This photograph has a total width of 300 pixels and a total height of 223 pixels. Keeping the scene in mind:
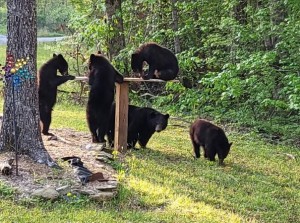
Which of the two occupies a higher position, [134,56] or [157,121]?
[134,56]

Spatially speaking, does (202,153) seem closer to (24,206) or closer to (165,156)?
(165,156)

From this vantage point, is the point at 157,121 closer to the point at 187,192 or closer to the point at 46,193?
the point at 187,192

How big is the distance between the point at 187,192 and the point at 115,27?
10.1 metres

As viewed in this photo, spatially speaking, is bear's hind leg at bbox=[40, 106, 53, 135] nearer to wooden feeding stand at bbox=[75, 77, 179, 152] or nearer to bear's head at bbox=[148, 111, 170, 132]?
wooden feeding stand at bbox=[75, 77, 179, 152]

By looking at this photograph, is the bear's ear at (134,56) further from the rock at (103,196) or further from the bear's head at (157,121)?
the rock at (103,196)

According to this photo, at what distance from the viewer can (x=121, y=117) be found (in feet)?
31.4

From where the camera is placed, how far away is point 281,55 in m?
13.2

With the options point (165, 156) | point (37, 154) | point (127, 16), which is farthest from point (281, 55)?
point (37, 154)

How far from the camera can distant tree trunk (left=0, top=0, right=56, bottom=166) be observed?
711 centimetres

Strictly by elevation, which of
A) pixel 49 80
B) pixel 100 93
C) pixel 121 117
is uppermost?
pixel 49 80

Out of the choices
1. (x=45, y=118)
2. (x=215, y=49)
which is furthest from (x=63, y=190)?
(x=215, y=49)

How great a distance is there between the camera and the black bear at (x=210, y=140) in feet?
32.3

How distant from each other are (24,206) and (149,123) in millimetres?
4831

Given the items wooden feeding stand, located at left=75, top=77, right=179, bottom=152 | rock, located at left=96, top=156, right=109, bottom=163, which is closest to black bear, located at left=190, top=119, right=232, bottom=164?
wooden feeding stand, located at left=75, top=77, right=179, bottom=152
